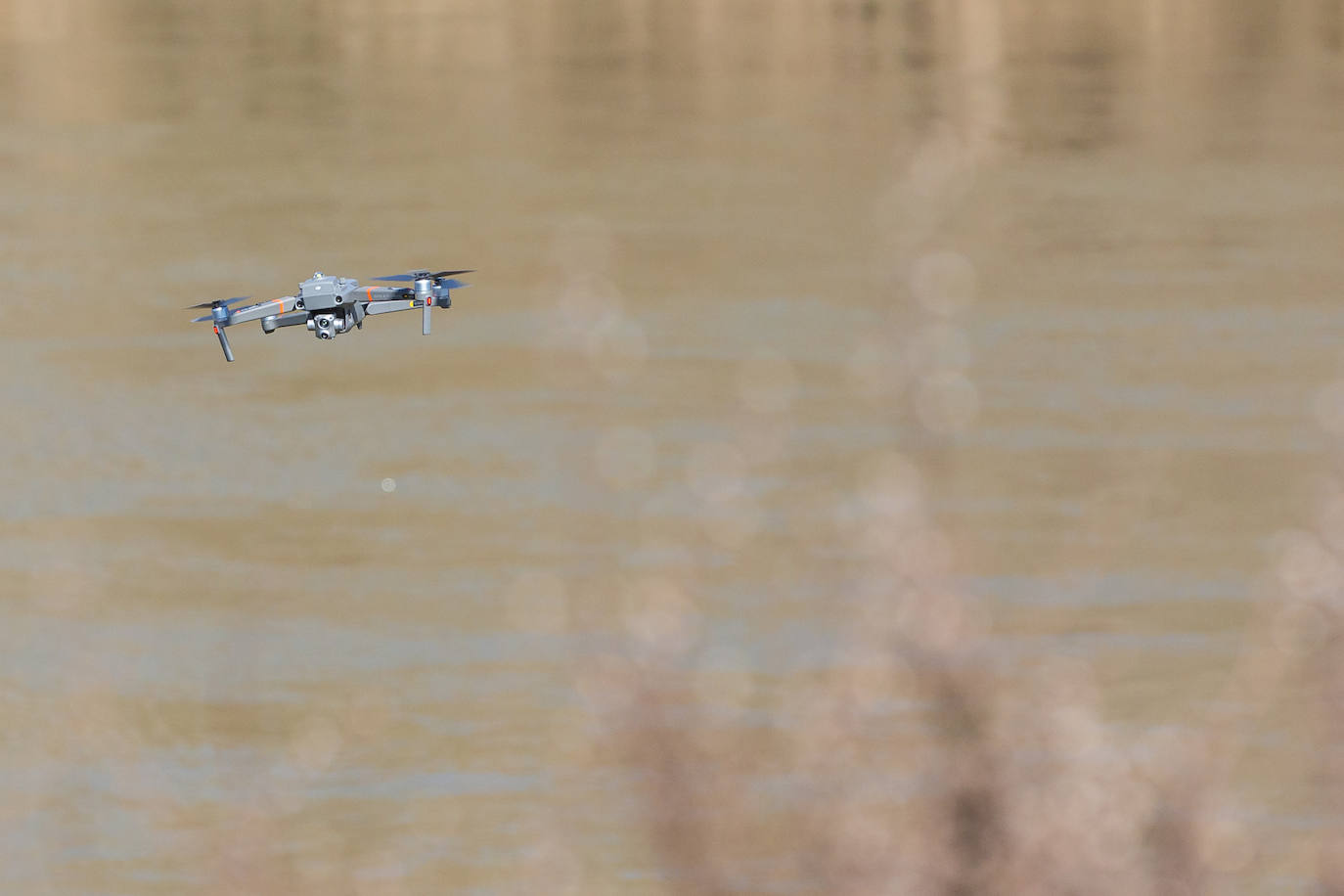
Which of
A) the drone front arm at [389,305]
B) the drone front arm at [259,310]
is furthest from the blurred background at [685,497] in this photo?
the drone front arm at [259,310]

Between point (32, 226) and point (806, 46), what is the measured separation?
1262cm

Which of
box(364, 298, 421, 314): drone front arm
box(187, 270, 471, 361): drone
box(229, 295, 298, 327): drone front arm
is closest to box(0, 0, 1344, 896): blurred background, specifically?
box(187, 270, 471, 361): drone

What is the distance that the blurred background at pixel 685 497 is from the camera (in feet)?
16.3

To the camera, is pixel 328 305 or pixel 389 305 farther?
pixel 389 305

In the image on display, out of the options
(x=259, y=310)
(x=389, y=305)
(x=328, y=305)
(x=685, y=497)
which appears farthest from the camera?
(x=685, y=497)

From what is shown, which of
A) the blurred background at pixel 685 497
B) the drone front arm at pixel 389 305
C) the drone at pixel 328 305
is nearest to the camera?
the blurred background at pixel 685 497

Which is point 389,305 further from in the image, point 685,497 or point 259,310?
point 685,497

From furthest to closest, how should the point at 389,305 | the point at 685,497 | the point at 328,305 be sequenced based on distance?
1. the point at 685,497
2. the point at 389,305
3. the point at 328,305

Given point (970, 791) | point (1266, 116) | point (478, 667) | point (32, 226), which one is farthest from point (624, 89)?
point (970, 791)

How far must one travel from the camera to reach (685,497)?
12.4 metres

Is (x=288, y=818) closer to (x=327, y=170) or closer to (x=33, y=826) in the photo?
(x=33, y=826)

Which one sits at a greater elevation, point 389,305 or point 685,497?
point 389,305

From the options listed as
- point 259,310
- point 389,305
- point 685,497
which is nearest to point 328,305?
point 259,310

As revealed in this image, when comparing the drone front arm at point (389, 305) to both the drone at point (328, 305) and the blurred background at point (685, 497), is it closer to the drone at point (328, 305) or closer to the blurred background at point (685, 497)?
the drone at point (328, 305)
